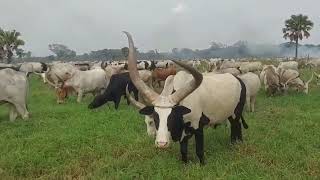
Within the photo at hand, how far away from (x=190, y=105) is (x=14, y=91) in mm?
7966

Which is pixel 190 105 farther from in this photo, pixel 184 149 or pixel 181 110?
pixel 184 149

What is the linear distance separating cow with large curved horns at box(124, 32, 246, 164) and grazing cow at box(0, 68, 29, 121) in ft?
23.2

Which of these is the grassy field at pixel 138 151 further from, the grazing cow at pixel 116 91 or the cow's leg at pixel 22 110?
the grazing cow at pixel 116 91

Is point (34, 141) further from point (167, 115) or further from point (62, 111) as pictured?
point (62, 111)

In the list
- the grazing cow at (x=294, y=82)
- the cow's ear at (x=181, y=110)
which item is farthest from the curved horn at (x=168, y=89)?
the grazing cow at (x=294, y=82)

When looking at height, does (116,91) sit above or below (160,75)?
above

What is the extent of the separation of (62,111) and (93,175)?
8.79 meters

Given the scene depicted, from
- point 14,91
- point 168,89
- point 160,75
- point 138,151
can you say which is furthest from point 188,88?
point 160,75

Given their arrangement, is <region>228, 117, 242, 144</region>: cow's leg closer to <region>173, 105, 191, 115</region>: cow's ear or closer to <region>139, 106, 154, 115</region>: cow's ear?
<region>173, 105, 191, 115</region>: cow's ear

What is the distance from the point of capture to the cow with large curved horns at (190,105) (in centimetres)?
814

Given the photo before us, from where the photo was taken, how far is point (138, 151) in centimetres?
998

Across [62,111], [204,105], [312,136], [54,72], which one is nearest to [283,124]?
[312,136]

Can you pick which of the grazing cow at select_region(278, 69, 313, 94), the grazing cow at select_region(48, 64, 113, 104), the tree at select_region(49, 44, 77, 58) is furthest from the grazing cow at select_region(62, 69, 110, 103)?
the tree at select_region(49, 44, 77, 58)

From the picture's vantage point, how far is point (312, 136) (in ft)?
36.3
